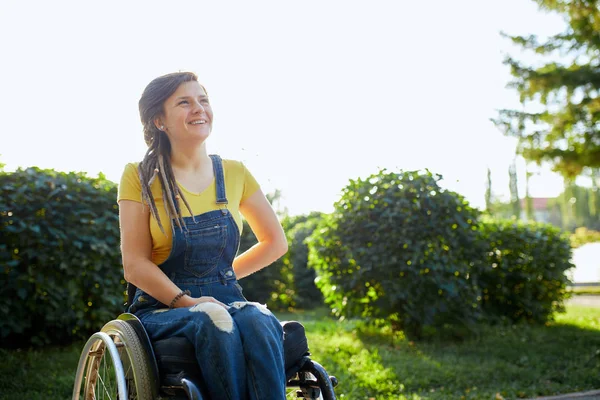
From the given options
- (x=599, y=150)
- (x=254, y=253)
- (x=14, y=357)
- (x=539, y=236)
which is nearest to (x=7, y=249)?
(x=14, y=357)

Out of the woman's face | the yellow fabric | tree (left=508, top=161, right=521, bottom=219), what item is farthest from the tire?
tree (left=508, top=161, right=521, bottom=219)

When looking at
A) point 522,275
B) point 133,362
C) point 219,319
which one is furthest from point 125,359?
point 522,275

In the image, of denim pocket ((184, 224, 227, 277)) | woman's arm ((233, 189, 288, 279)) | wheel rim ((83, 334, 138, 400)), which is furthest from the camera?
woman's arm ((233, 189, 288, 279))

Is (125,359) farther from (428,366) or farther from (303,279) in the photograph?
(303,279)

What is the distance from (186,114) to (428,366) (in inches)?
155

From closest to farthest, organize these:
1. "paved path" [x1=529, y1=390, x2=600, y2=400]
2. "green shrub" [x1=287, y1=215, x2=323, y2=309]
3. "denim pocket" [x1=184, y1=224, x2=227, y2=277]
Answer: "denim pocket" [x1=184, y1=224, x2=227, y2=277] → "paved path" [x1=529, y1=390, x2=600, y2=400] → "green shrub" [x1=287, y1=215, x2=323, y2=309]

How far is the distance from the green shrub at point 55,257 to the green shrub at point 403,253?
243 cm

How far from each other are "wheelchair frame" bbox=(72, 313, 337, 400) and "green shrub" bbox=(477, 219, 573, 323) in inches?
244

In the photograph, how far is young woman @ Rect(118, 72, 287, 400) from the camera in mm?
2303

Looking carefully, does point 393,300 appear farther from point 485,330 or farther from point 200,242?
point 200,242

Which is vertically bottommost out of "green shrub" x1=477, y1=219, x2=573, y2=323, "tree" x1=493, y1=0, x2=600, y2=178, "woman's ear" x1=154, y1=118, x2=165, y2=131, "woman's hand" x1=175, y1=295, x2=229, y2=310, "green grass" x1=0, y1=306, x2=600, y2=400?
"green grass" x1=0, y1=306, x2=600, y2=400

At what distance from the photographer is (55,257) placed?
573 cm

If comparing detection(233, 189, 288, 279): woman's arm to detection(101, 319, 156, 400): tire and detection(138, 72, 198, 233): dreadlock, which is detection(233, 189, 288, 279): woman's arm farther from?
detection(101, 319, 156, 400): tire

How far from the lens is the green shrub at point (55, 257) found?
559 cm
